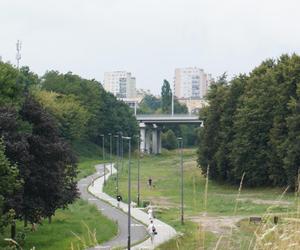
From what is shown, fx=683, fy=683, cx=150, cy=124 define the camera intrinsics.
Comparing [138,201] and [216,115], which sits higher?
[216,115]

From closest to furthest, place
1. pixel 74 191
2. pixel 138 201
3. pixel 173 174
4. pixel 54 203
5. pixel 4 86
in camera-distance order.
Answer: pixel 54 203, pixel 4 86, pixel 74 191, pixel 138 201, pixel 173 174

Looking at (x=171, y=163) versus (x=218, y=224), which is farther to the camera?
(x=171, y=163)

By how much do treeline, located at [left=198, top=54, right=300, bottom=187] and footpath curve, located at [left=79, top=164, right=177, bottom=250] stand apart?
43.9 ft

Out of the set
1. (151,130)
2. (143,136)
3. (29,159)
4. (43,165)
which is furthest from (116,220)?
(151,130)

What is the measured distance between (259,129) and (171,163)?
46.1 metres

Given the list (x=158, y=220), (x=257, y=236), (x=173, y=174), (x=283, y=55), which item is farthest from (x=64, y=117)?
(x=257, y=236)

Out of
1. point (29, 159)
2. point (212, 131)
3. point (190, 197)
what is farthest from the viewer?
point (212, 131)

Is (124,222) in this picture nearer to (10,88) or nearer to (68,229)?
(68,229)

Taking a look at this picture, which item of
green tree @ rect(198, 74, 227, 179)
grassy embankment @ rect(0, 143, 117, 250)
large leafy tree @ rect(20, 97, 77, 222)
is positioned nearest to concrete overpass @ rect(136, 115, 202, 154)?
green tree @ rect(198, 74, 227, 179)

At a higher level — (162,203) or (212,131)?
(212,131)

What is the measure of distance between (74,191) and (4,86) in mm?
8358

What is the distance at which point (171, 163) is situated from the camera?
113 metres

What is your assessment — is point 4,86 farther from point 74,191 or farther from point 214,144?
point 214,144

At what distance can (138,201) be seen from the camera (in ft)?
191
